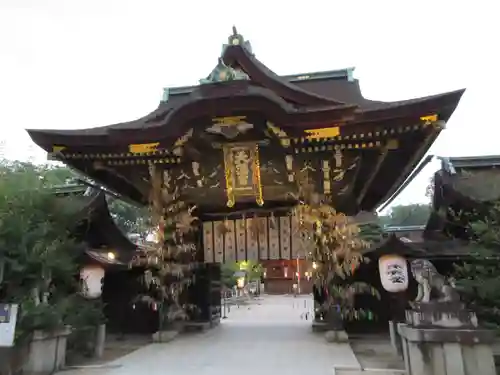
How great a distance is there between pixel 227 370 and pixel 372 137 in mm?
4769

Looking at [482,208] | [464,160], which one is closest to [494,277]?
[482,208]

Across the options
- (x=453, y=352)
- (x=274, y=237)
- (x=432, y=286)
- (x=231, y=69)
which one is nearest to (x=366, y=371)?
(x=453, y=352)

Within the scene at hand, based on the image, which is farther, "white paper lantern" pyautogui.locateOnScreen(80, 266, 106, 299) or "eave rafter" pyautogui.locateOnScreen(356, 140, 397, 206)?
"eave rafter" pyautogui.locateOnScreen(356, 140, 397, 206)

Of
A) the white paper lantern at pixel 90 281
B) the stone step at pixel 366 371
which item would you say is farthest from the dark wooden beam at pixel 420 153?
the white paper lantern at pixel 90 281

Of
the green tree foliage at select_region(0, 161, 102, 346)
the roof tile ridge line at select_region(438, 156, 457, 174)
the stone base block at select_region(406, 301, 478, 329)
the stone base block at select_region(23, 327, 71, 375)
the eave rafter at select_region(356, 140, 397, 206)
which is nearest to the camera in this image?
the stone base block at select_region(406, 301, 478, 329)

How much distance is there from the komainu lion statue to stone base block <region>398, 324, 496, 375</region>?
1.59ft

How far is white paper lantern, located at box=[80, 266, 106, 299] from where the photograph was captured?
7.36m

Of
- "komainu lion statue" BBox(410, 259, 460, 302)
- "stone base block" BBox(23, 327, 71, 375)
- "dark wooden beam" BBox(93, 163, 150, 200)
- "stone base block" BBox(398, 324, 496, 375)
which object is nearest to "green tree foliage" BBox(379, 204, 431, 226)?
"dark wooden beam" BBox(93, 163, 150, 200)

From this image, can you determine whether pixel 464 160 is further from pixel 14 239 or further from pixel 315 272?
pixel 14 239

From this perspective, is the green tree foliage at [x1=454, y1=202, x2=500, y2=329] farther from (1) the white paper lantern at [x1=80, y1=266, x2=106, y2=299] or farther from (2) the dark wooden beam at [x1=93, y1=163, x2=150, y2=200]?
(2) the dark wooden beam at [x1=93, y1=163, x2=150, y2=200]

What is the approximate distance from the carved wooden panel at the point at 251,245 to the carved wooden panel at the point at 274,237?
0.33 m

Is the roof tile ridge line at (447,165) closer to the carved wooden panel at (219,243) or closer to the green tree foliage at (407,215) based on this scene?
the carved wooden panel at (219,243)

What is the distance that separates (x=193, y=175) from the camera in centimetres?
927

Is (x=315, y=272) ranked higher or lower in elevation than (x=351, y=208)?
lower
